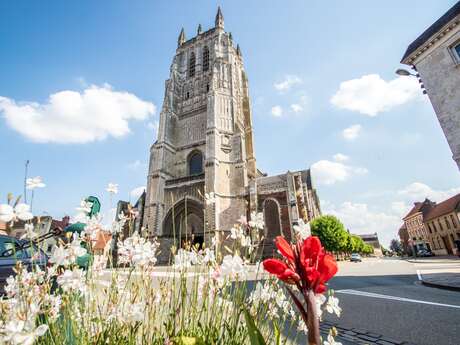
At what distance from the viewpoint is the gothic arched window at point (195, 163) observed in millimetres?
23281

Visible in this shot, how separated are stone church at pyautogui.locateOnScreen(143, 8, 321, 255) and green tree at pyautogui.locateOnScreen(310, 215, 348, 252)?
8.85 metres

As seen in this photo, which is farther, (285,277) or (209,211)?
(209,211)

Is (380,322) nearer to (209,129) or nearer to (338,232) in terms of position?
(209,129)

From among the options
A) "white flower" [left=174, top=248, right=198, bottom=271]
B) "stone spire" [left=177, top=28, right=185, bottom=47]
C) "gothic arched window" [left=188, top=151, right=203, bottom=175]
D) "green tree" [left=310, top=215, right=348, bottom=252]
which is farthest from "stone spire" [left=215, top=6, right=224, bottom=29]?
"white flower" [left=174, top=248, right=198, bottom=271]

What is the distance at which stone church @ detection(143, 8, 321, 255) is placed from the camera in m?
19.6

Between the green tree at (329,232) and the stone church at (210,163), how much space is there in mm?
8846

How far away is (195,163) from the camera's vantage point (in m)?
23.7

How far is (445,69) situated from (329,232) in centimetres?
2161

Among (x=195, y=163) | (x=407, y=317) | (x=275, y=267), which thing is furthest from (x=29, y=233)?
(x=195, y=163)

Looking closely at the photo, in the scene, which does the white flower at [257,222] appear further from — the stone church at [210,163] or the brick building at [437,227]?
the brick building at [437,227]

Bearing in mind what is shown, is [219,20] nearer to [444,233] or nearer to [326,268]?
[326,268]

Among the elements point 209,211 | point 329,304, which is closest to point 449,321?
point 329,304

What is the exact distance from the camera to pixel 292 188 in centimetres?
Result: 2016

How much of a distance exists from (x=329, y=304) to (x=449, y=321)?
361 cm
